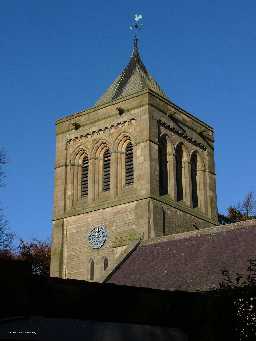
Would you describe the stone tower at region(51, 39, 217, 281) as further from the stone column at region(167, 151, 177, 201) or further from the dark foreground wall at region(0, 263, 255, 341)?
the dark foreground wall at region(0, 263, 255, 341)

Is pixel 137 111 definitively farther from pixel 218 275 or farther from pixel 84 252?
pixel 218 275

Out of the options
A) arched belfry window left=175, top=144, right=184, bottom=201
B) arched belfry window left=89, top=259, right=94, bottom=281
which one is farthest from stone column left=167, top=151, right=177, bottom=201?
arched belfry window left=89, top=259, right=94, bottom=281

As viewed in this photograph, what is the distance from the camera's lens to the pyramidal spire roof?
3647 centimetres

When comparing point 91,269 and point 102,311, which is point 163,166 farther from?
point 102,311

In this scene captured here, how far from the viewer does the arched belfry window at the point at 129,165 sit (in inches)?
1276

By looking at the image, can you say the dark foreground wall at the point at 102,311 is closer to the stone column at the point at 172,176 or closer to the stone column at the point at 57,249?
the stone column at the point at 172,176

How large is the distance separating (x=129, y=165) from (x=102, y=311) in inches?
769

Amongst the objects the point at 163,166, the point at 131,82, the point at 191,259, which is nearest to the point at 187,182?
the point at 163,166

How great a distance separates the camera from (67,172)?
35344 mm

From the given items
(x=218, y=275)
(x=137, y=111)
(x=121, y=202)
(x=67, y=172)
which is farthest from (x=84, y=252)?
(x=218, y=275)

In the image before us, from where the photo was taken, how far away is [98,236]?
3159 centimetres

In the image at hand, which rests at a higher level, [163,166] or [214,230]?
[163,166]

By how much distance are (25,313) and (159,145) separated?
21.4m

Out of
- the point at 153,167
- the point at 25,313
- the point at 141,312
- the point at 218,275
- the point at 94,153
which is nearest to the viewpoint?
the point at 25,313
